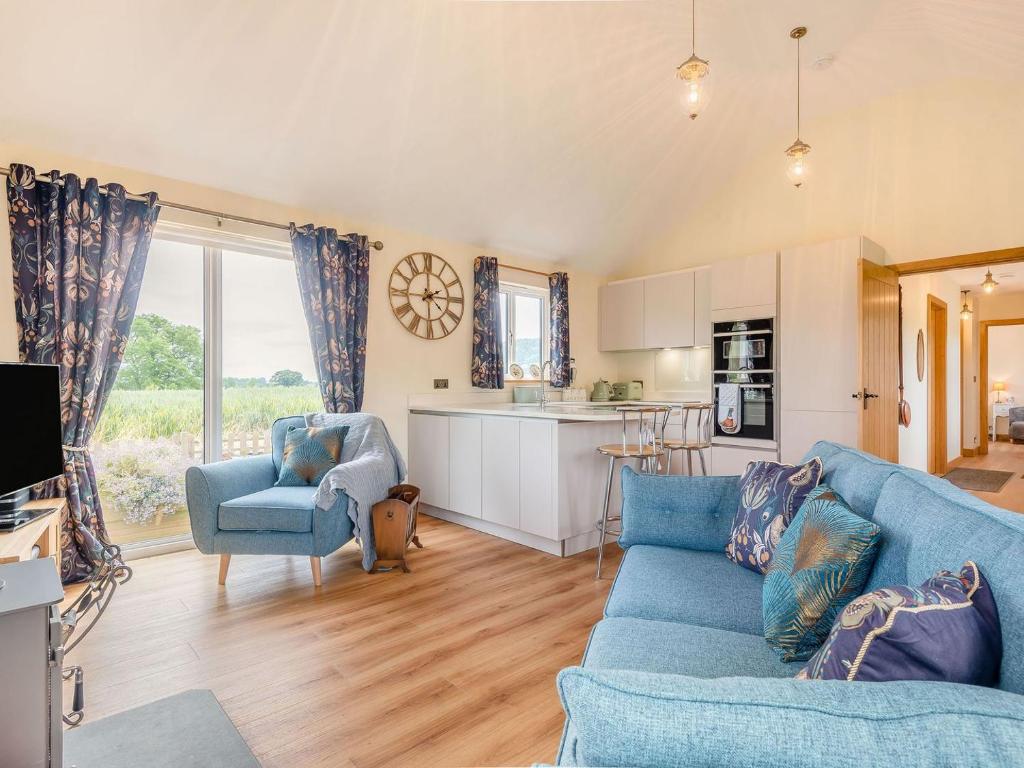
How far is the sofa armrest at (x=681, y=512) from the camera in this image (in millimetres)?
2154

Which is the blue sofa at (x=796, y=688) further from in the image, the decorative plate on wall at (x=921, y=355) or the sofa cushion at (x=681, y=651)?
the decorative plate on wall at (x=921, y=355)

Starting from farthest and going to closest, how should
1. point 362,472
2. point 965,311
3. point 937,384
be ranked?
point 965,311 → point 937,384 → point 362,472

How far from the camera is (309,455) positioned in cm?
335

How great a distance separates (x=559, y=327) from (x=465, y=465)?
81.2 inches

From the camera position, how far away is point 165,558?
345 cm

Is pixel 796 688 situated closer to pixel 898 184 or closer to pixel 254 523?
pixel 254 523

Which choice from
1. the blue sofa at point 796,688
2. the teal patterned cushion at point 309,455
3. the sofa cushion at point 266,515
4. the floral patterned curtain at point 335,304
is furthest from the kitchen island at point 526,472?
the blue sofa at point 796,688

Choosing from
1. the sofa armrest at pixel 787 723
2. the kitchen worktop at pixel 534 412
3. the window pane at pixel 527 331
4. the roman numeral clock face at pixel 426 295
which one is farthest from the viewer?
the window pane at pixel 527 331

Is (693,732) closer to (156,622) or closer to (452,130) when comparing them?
(156,622)

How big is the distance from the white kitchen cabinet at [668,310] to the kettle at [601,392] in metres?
0.64

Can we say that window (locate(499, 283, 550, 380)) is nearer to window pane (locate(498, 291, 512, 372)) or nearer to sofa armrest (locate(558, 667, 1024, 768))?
window pane (locate(498, 291, 512, 372))

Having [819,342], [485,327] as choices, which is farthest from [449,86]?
[819,342]

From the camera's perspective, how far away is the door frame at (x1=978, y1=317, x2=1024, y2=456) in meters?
8.12

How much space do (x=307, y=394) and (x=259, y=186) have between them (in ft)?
4.89
